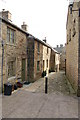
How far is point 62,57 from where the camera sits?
36.2 metres

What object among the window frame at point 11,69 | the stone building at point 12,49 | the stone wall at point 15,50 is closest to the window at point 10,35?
the stone building at point 12,49

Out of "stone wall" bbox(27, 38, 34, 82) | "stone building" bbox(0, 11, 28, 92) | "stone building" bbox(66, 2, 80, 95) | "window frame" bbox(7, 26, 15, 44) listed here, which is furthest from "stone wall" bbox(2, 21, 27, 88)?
"stone building" bbox(66, 2, 80, 95)

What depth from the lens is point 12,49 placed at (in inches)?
404

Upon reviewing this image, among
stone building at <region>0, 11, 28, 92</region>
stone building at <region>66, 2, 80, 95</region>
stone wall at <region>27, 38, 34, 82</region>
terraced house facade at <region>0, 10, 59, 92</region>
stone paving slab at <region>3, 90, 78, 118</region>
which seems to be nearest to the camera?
stone paving slab at <region>3, 90, 78, 118</region>

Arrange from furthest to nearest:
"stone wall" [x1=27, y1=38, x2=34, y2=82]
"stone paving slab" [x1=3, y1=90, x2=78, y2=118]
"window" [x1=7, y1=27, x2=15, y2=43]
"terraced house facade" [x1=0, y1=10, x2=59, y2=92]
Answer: "stone wall" [x1=27, y1=38, x2=34, y2=82] → "window" [x1=7, y1=27, x2=15, y2=43] → "terraced house facade" [x1=0, y1=10, x2=59, y2=92] → "stone paving slab" [x1=3, y1=90, x2=78, y2=118]

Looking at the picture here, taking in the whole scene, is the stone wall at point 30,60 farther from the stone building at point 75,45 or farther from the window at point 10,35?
the stone building at point 75,45

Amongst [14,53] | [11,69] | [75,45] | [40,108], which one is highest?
[75,45]

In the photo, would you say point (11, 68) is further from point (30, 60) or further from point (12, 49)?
point (30, 60)

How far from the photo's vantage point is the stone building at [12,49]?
9109mm

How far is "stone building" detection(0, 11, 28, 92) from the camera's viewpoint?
29.9 ft

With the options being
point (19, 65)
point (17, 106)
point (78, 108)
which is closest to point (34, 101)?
point (17, 106)

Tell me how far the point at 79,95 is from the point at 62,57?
93.6 feet

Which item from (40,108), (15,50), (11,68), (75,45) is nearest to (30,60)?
(15,50)

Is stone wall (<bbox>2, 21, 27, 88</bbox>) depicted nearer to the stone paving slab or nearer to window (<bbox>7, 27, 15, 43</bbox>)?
window (<bbox>7, 27, 15, 43</bbox>)
